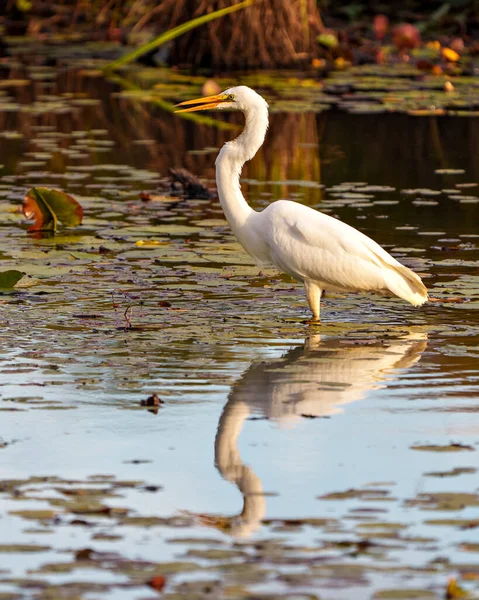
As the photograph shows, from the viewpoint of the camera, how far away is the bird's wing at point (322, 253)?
21.9ft

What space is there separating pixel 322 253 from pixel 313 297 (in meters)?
0.24

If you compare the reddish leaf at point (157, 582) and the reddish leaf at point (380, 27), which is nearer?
the reddish leaf at point (157, 582)

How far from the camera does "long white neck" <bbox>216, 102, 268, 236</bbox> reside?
23.0 feet

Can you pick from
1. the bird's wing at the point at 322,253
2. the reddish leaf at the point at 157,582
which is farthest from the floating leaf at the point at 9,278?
the reddish leaf at the point at 157,582

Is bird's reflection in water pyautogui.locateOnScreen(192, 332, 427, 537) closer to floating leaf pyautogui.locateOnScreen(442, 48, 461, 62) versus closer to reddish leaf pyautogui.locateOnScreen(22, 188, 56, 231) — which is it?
reddish leaf pyautogui.locateOnScreen(22, 188, 56, 231)

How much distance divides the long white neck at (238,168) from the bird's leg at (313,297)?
17.9 inches

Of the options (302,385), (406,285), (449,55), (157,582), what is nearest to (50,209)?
(406,285)

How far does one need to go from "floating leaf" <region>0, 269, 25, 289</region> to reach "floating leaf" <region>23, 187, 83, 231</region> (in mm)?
1822

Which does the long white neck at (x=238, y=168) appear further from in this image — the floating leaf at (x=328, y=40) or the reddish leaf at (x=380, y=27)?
the reddish leaf at (x=380, y=27)

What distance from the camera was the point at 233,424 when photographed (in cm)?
502

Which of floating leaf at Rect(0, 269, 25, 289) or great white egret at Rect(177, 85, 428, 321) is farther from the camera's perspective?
floating leaf at Rect(0, 269, 25, 289)

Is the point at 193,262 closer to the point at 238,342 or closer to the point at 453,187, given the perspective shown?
the point at 238,342

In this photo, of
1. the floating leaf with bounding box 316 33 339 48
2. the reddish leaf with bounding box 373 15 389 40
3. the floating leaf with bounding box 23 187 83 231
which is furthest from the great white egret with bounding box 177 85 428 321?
the reddish leaf with bounding box 373 15 389 40

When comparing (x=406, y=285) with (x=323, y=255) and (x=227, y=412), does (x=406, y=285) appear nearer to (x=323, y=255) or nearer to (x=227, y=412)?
(x=323, y=255)
